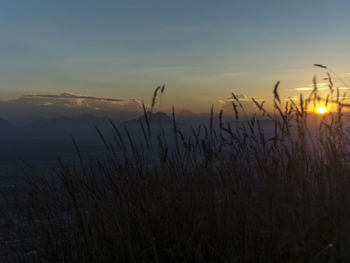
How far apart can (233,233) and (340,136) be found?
1.82m

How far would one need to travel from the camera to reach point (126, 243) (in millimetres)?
2449

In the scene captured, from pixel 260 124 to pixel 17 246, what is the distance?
2.67m

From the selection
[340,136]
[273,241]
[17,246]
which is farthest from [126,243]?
[340,136]

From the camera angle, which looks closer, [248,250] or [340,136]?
[248,250]

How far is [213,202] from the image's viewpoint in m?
2.58

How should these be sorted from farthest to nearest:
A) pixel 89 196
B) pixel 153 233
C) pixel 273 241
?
pixel 89 196, pixel 153 233, pixel 273 241

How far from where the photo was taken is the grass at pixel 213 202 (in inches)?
92.7

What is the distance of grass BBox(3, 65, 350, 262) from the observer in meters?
2.35

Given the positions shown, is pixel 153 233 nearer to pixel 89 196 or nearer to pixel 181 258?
pixel 181 258

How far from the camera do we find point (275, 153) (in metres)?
3.22

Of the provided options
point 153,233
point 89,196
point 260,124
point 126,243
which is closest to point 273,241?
point 153,233

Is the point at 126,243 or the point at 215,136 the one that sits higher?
the point at 215,136

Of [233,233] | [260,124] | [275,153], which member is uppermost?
[260,124]

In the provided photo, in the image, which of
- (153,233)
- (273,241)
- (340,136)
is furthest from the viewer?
(340,136)
